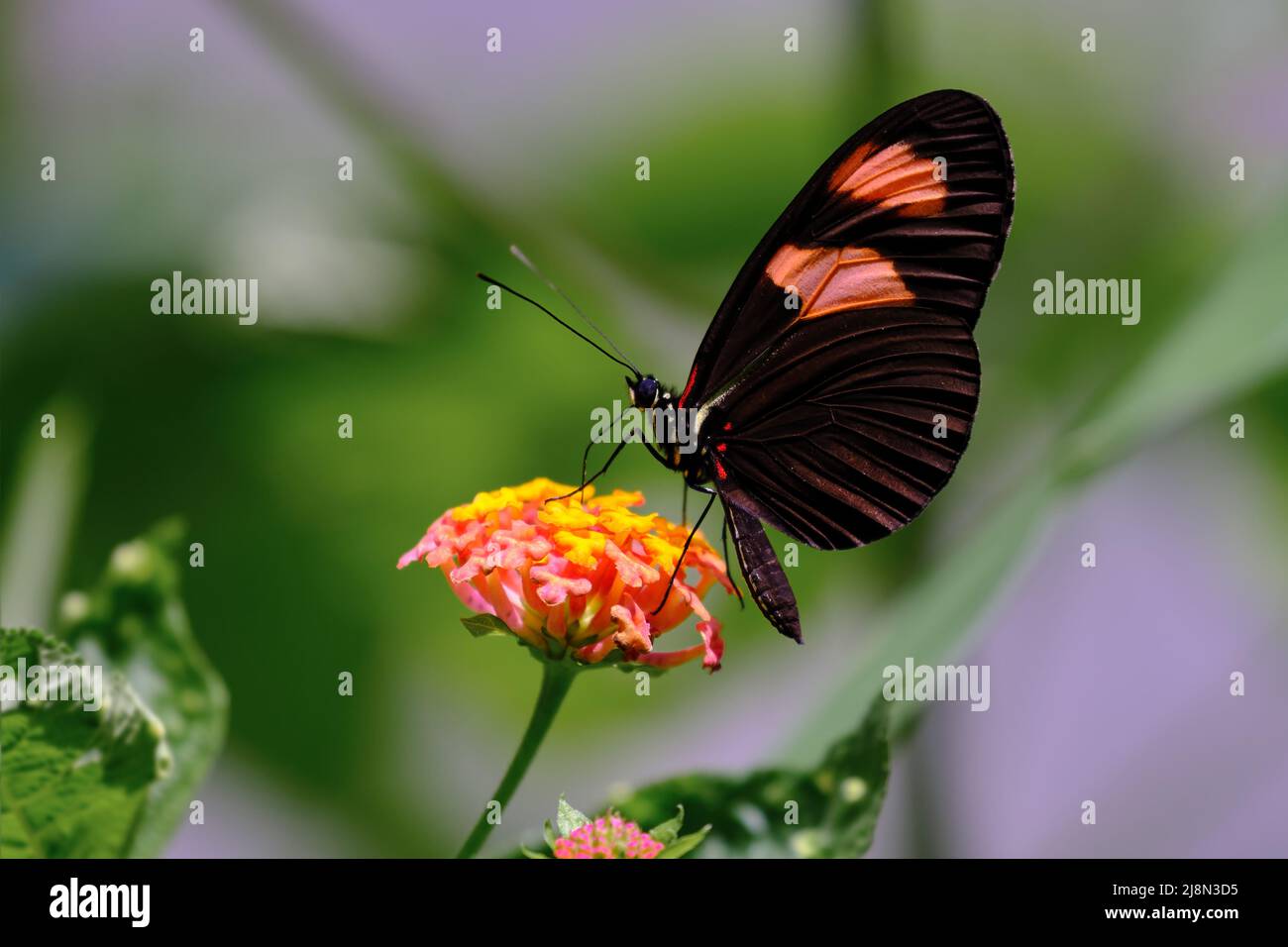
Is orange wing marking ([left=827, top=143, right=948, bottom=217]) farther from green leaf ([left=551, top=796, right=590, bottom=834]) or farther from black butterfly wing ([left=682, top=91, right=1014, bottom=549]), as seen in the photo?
green leaf ([left=551, top=796, right=590, bottom=834])

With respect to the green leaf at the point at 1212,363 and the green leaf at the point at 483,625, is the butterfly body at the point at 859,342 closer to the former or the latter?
the green leaf at the point at 1212,363

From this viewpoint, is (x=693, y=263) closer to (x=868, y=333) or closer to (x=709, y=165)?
(x=709, y=165)

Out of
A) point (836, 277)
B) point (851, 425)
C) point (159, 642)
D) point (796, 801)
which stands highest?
point (836, 277)

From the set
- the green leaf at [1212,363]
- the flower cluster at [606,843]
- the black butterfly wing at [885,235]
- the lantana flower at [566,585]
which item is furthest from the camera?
the black butterfly wing at [885,235]

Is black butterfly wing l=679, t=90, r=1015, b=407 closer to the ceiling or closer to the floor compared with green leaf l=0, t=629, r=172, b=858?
closer to the ceiling

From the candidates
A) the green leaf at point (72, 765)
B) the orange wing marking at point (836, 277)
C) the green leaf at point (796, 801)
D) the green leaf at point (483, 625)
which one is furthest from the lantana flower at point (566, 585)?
the orange wing marking at point (836, 277)

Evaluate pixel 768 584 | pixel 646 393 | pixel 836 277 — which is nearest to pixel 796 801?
pixel 768 584

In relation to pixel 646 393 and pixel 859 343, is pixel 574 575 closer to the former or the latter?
pixel 646 393

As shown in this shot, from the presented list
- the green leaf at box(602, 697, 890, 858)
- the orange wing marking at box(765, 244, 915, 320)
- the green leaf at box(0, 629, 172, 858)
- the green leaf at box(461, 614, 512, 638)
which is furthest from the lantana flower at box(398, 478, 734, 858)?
the orange wing marking at box(765, 244, 915, 320)
